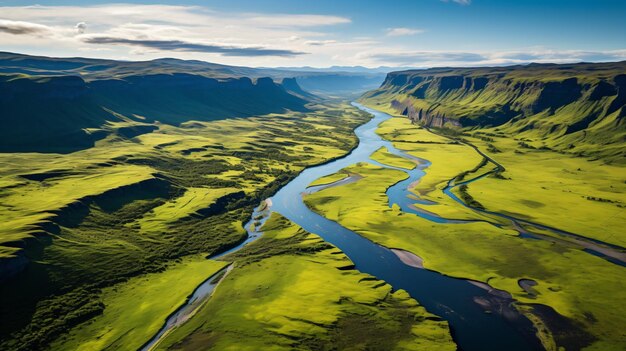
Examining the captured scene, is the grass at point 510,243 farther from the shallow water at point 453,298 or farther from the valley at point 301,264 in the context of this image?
the shallow water at point 453,298

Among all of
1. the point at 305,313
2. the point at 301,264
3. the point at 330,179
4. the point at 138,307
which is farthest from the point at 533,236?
the point at 138,307

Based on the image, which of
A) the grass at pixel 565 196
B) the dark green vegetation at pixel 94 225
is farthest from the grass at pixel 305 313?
the grass at pixel 565 196

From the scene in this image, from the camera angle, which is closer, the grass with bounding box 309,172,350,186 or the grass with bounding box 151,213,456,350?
the grass with bounding box 151,213,456,350

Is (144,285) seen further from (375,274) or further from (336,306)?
(375,274)

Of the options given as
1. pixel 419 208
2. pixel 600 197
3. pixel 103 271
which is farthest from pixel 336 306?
pixel 600 197

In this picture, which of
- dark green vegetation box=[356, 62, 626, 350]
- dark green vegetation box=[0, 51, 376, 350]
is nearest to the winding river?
dark green vegetation box=[356, 62, 626, 350]

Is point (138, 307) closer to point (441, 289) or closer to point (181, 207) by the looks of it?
point (181, 207)

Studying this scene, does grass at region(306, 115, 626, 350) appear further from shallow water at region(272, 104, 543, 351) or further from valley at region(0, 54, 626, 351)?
shallow water at region(272, 104, 543, 351)
